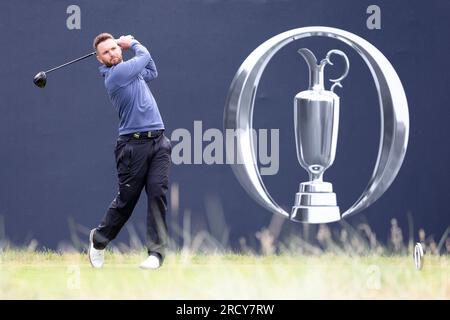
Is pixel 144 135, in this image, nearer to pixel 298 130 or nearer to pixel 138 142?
pixel 138 142

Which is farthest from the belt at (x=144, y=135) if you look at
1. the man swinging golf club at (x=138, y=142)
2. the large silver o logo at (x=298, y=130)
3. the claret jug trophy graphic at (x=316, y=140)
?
the claret jug trophy graphic at (x=316, y=140)

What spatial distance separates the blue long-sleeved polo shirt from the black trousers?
0.28 ft

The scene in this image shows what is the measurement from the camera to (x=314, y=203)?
17.5 feet

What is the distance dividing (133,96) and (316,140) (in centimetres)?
112

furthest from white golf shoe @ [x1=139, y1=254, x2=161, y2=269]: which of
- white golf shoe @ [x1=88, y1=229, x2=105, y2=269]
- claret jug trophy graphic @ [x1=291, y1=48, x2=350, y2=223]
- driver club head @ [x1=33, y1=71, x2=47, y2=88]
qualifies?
driver club head @ [x1=33, y1=71, x2=47, y2=88]

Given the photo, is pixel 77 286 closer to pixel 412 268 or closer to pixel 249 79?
pixel 249 79

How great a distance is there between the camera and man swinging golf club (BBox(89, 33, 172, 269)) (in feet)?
17.7

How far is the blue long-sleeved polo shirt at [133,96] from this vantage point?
17.7ft

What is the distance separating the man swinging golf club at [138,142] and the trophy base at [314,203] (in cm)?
82

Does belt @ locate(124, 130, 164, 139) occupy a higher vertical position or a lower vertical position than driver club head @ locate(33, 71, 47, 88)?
lower

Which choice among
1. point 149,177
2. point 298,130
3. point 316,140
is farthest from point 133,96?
point 316,140

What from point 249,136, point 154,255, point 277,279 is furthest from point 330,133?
point 154,255

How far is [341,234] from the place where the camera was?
6152mm

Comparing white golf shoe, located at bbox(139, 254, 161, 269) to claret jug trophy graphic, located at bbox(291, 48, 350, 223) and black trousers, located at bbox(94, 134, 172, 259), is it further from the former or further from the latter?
claret jug trophy graphic, located at bbox(291, 48, 350, 223)
